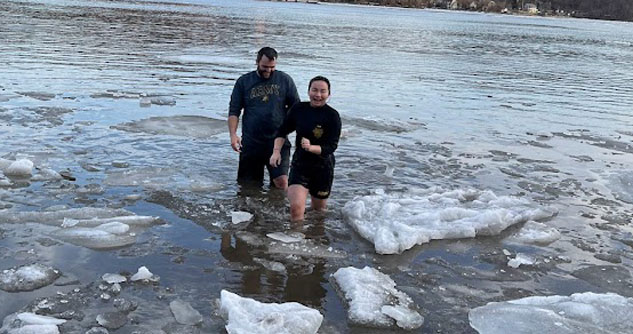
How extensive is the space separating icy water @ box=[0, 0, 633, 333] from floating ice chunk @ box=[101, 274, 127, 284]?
10 centimetres

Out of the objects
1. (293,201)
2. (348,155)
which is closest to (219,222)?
(293,201)

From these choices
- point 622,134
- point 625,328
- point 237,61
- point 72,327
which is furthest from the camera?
point 237,61

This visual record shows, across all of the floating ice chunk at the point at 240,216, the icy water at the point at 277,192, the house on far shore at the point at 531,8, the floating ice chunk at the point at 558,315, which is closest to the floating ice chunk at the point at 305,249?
the icy water at the point at 277,192

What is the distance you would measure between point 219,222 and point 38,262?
1.83m

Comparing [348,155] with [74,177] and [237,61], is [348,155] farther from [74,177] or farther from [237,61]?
[237,61]

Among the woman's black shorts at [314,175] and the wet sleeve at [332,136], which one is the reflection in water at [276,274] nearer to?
the woman's black shorts at [314,175]

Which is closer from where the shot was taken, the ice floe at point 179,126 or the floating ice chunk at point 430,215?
the floating ice chunk at point 430,215

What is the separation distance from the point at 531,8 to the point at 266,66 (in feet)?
581

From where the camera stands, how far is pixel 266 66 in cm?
683

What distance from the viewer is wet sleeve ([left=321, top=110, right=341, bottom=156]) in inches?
246

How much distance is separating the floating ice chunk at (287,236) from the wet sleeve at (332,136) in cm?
94

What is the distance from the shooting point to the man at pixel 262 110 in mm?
7066

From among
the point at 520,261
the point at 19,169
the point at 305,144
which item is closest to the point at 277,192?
the point at 305,144

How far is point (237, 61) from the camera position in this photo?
858 inches
